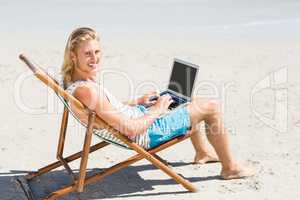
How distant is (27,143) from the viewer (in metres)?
6.11

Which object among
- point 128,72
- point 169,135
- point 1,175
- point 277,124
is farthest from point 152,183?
point 128,72

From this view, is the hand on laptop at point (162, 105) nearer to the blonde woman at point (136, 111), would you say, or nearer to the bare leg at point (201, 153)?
the blonde woman at point (136, 111)

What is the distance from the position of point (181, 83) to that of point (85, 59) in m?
0.96

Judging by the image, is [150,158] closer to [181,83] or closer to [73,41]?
[181,83]

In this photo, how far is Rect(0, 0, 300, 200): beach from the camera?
205 inches

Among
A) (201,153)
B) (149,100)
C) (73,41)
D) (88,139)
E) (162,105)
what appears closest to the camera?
(88,139)

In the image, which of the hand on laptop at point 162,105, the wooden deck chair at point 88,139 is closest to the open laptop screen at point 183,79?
the hand on laptop at point 162,105

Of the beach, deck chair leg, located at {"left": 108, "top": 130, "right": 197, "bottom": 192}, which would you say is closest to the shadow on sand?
the beach

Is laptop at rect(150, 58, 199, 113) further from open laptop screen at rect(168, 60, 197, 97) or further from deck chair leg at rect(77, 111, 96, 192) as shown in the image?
deck chair leg at rect(77, 111, 96, 192)

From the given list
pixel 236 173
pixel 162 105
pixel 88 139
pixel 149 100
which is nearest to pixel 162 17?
pixel 149 100

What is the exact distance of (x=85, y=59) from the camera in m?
4.57

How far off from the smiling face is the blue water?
25.5ft

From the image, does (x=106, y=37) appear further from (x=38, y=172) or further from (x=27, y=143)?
(x=38, y=172)

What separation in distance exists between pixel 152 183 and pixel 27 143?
1559 millimetres
